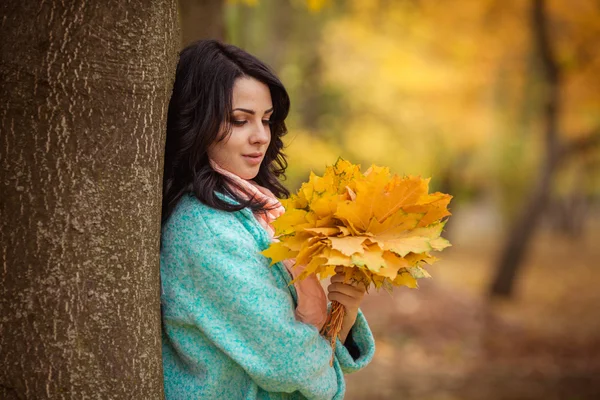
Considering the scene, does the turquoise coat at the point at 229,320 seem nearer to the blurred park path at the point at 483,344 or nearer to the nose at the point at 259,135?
the nose at the point at 259,135

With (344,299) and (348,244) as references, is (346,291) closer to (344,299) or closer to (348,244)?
(344,299)

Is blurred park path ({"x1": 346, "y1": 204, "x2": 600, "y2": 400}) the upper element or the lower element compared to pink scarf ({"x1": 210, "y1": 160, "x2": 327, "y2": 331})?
lower

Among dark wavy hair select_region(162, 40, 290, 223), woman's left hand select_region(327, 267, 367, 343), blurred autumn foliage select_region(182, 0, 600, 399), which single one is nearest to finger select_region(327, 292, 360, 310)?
woman's left hand select_region(327, 267, 367, 343)

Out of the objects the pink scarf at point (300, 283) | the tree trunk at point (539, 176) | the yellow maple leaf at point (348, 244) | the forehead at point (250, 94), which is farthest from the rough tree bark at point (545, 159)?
the yellow maple leaf at point (348, 244)

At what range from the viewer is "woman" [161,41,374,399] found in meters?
2.02

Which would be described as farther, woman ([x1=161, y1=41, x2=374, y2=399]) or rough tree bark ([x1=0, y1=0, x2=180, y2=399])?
woman ([x1=161, y1=41, x2=374, y2=399])

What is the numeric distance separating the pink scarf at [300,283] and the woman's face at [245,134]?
0.13ft

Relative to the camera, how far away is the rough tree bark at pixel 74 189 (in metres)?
1.70

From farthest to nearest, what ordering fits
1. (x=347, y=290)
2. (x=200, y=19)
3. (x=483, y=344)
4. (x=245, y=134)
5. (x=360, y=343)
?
(x=483, y=344) < (x=200, y=19) < (x=360, y=343) < (x=245, y=134) < (x=347, y=290)

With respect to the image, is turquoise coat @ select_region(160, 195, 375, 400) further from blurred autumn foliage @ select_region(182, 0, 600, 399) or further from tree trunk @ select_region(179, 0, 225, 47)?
blurred autumn foliage @ select_region(182, 0, 600, 399)

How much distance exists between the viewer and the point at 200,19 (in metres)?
4.59

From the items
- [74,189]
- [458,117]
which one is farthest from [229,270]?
[458,117]

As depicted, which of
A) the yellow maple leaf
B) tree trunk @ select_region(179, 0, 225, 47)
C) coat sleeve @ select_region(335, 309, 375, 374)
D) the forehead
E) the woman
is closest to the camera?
the yellow maple leaf

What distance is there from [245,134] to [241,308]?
0.62 metres
